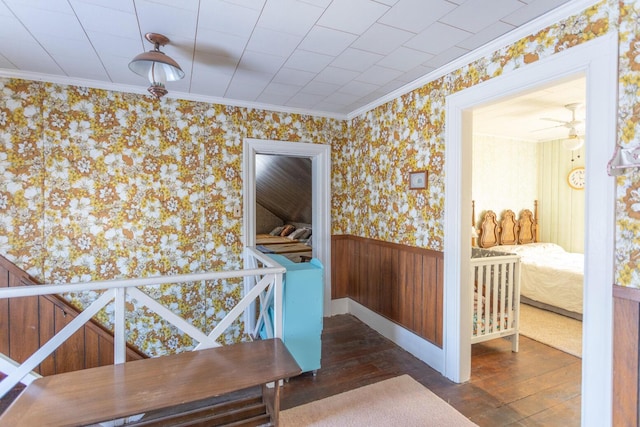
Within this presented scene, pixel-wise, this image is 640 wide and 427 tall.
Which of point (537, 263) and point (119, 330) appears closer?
point (119, 330)

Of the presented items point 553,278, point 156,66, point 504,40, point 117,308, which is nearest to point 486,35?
point 504,40

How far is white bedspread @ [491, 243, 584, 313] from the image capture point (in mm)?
3615

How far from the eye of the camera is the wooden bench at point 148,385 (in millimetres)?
1310

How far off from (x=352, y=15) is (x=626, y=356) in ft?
7.27

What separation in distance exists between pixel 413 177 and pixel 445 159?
1.26 feet

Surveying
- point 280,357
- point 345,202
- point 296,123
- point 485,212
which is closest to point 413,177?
point 345,202

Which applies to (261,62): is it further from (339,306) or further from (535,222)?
(535,222)

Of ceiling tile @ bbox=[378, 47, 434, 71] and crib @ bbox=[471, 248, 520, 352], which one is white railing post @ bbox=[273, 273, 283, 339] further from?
ceiling tile @ bbox=[378, 47, 434, 71]

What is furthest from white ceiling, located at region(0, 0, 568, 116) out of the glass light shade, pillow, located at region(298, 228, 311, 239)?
pillow, located at region(298, 228, 311, 239)

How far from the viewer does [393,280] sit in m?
3.10

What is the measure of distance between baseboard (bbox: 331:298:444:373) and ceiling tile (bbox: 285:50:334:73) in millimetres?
2450

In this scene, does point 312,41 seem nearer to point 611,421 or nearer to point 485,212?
point 611,421

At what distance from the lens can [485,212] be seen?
4.98m

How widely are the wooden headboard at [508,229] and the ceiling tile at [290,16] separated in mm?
4107
